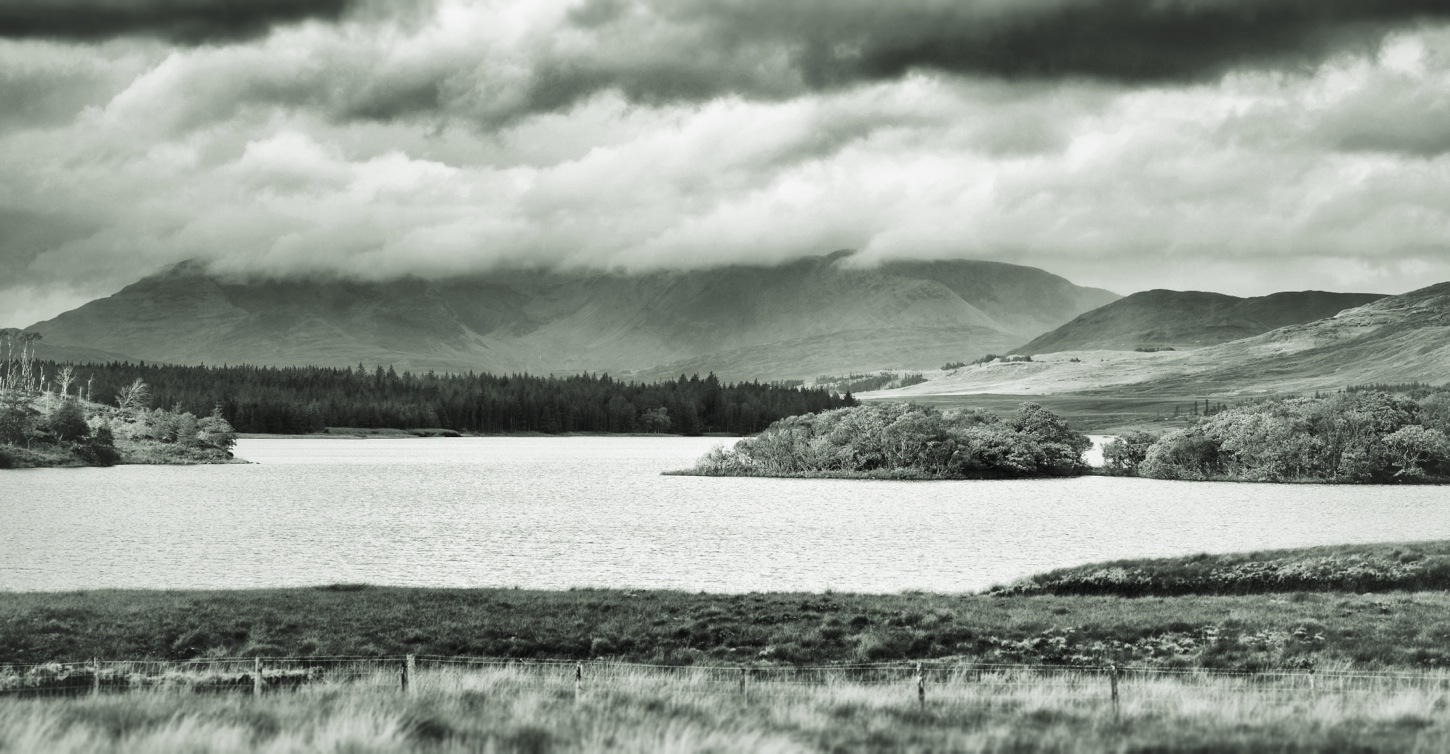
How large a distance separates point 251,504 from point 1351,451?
342 ft

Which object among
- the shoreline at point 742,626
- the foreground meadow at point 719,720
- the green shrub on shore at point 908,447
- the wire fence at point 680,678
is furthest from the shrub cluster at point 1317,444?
the foreground meadow at point 719,720

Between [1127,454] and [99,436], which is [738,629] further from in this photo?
[99,436]

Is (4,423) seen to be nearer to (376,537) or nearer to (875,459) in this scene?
(376,537)

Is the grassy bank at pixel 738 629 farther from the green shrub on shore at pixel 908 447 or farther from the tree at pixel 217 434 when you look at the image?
the tree at pixel 217 434

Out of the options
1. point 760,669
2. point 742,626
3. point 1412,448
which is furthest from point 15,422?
point 1412,448

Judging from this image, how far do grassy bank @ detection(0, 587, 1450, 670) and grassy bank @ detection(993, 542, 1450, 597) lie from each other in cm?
421

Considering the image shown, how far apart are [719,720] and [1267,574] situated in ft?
118

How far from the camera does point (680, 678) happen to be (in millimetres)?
26531

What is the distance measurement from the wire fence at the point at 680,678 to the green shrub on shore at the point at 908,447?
99.7 m

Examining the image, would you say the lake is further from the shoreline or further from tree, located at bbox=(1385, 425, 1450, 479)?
tree, located at bbox=(1385, 425, 1450, 479)

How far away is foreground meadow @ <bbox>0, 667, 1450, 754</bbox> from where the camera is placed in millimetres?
14203

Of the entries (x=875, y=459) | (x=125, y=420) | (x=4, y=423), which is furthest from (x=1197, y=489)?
(x=125, y=420)

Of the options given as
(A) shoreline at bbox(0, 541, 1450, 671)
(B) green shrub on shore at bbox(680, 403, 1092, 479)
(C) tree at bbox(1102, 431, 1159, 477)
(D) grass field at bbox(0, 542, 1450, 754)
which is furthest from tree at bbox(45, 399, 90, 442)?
(C) tree at bbox(1102, 431, 1159, 477)

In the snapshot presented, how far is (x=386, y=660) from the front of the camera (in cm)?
2892
